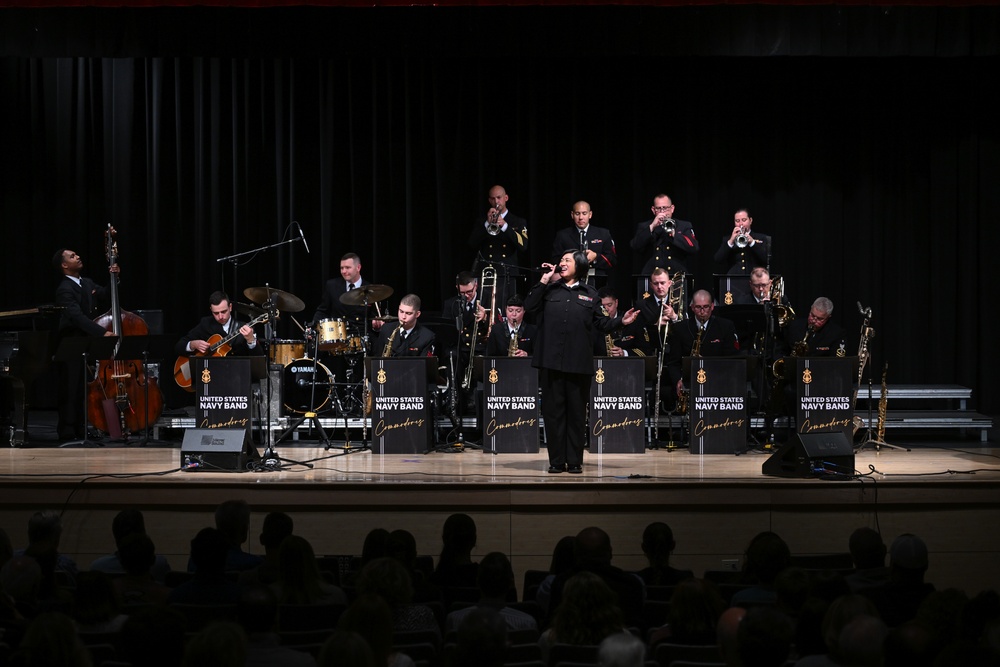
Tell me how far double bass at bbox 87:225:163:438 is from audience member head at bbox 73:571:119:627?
21.0 feet

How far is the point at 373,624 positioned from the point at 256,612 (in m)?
0.56

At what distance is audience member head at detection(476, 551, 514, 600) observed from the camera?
525 centimetres

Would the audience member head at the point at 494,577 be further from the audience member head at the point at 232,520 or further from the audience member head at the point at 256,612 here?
the audience member head at the point at 232,520

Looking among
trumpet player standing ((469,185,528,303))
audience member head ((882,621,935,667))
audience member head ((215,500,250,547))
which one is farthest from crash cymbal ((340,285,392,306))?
audience member head ((882,621,935,667))

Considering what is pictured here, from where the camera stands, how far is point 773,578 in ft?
18.4

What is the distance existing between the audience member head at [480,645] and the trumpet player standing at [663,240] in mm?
9145

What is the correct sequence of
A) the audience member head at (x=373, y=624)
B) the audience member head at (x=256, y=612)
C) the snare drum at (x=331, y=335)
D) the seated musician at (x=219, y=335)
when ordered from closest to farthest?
the audience member head at (x=373, y=624) < the audience member head at (x=256, y=612) < the snare drum at (x=331, y=335) < the seated musician at (x=219, y=335)

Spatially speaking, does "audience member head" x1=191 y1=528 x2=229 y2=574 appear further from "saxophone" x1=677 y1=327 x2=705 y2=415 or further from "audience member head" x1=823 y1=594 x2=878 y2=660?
"saxophone" x1=677 y1=327 x2=705 y2=415

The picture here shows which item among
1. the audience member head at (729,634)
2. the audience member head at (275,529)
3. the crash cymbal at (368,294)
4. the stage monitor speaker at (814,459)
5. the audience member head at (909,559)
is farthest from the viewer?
the crash cymbal at (368,294)

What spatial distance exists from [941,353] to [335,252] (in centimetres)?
715

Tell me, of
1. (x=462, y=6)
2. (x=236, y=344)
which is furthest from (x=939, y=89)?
(x=236, y=344)

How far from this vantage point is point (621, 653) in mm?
3740

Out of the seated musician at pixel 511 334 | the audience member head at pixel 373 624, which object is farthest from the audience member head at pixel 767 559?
the seated musician at pixel 511 334

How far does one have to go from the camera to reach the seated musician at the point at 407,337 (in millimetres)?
11062
